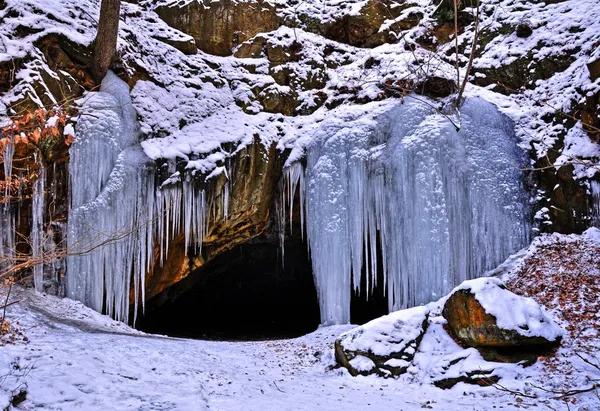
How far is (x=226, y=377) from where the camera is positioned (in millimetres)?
6684

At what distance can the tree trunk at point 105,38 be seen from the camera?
34.8ft

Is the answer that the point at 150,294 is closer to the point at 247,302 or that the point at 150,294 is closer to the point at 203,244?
the point at 203,244

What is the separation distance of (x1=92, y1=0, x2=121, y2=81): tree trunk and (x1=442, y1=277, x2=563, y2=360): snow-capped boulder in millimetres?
8885

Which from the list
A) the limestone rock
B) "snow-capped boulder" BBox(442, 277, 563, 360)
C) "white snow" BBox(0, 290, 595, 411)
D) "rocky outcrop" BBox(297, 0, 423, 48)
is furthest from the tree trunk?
"snow-capped boulder" BBox(442, 277, 563, 360)

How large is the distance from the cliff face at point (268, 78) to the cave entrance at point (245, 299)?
337 centimetres

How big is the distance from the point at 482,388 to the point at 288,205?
7.06m

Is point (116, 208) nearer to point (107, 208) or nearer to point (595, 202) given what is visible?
point (107, 208)

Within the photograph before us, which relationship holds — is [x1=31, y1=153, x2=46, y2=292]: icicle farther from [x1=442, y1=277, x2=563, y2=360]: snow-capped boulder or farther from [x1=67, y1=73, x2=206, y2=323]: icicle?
[x1=442, y1=277, x2=563, y2=360]: snow-capped boulder

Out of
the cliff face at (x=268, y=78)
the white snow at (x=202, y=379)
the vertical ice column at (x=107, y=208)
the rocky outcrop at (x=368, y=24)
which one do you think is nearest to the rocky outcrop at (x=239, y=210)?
the cliff face at (x=268, y=78)

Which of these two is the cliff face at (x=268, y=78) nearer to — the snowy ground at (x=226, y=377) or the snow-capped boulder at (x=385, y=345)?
the snowy ground at (x=226, y=377)

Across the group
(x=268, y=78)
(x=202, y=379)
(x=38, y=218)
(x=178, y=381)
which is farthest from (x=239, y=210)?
(x=178, y=381)

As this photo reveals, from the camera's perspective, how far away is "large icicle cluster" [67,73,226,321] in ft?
33.7

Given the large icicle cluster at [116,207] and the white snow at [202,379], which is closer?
the white snow at [202,379]

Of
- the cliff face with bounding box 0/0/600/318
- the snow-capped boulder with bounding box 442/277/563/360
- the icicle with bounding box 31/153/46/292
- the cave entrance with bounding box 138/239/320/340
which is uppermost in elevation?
the cliff face with bounding box 0/0/600/318
